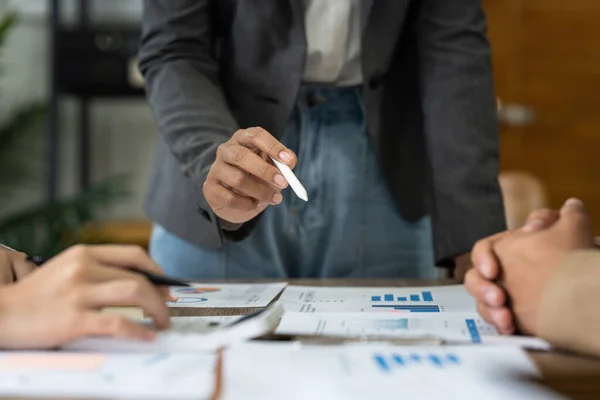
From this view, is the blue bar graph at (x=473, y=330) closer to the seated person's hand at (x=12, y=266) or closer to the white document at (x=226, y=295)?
the white document at (x=226, y=295)

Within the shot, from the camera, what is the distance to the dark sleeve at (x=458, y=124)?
0.86 m

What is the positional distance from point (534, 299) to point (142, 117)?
2.29m

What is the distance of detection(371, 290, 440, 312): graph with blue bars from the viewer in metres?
0.62

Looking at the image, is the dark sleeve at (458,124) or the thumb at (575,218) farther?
the dark sleeve at (458,124)

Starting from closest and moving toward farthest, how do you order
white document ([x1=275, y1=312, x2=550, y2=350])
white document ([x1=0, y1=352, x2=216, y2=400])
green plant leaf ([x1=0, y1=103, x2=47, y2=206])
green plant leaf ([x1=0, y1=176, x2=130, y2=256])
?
white document ([x1=0, y1=352, x2=216, y2=400]), white document ([x1=275, y1=312, x2=550, y2=350]), green plant leaf ([x1=0, y1=176, x2=130, y2=256]), green plant leaf ([x1=0, y1=103, x2=47, y2=206])

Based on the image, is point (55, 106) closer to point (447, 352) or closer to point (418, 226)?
point (418, 226)

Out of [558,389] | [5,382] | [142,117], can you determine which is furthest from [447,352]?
[142,117]

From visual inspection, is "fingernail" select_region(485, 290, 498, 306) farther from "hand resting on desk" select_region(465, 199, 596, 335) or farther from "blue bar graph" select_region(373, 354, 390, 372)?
"blue bar graph" select_region(373, 354, 390, 372)

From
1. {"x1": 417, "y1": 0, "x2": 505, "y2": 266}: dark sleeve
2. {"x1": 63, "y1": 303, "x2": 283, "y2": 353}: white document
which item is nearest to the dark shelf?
{"x1": 417, "y1": 0, "x2": 505, "y2": 266}: dark sleeve

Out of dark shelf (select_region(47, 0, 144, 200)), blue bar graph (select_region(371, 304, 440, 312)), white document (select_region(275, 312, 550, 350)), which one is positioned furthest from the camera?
dark shelf (select_region(47, 0, 144, 200))

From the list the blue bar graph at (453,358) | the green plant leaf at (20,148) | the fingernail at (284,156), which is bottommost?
the green plant leaf at (20,148)

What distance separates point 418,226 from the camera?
3.20 feet

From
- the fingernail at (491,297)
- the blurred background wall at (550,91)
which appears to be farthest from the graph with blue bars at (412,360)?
the blurred background wall at (550,91)

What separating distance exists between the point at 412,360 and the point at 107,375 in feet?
0.55
